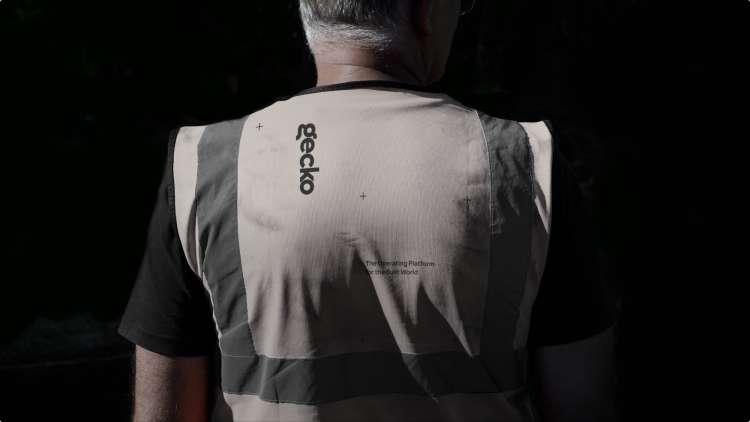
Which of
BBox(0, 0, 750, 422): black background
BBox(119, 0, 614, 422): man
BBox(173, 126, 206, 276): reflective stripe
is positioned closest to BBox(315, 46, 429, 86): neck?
BBox(119, 0, 614, 422): man

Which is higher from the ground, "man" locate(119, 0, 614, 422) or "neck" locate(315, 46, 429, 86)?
"neck" locate(315, 46, 429, 86)

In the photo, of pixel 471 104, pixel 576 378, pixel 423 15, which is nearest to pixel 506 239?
pixel 576 378

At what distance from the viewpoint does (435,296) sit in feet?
3.34

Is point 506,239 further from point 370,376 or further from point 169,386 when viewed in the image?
point 169,386

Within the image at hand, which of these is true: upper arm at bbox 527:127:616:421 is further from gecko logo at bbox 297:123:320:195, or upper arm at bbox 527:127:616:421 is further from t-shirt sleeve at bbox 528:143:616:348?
gecko logo at bbox 297:123:320:195

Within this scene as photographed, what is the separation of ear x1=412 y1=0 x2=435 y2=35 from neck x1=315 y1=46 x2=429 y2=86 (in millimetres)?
66

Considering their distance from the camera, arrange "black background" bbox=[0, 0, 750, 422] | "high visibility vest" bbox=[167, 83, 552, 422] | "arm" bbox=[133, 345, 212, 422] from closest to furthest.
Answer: "high visibility vest" bbox=[167, 83, 552, 422], "arm" bbox=[133, 345, 212, 422], "black background" bbox=[0, 0, 750, 422]

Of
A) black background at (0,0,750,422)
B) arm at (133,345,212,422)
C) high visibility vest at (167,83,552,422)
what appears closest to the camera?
high visibility vest at (167,83,552,422)

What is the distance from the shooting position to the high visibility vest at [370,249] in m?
1.00

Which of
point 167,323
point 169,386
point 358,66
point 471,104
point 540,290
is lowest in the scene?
point 169,386

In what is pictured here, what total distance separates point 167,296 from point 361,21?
512 mm

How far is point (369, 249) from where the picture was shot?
1.00 meters

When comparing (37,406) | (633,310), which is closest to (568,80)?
(633,310)

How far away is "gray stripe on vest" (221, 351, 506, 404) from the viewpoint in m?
1.04
